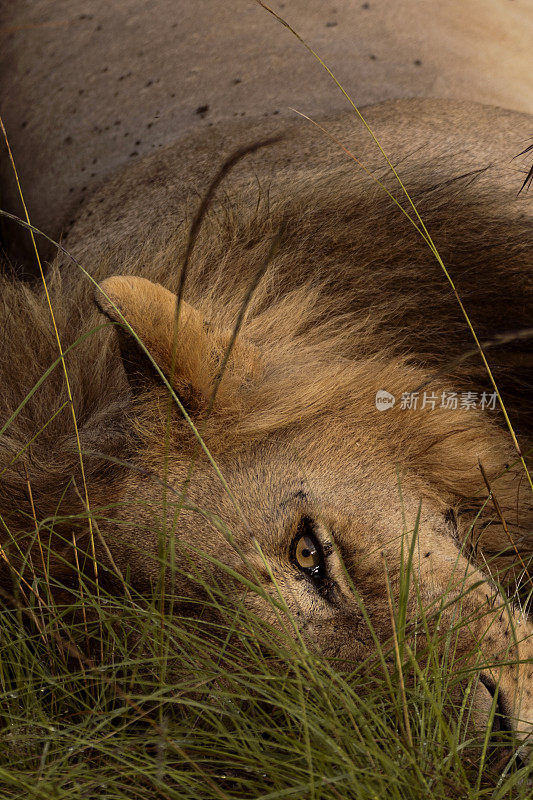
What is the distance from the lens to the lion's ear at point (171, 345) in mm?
1470

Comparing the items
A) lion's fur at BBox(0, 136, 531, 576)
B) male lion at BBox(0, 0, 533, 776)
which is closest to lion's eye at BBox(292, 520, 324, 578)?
male lion at BBox(0, 0, 533, 776)

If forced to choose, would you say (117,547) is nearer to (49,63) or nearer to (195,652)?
(195,652)

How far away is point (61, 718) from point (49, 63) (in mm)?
2410

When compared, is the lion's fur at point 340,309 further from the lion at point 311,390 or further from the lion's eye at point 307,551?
the lion's eye at point 307,551

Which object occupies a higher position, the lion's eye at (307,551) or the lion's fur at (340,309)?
the lion's fur at (340,309)

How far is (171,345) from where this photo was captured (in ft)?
5.01

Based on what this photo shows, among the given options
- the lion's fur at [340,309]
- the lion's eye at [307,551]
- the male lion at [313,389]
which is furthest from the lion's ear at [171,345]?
the lion's eye at [307,551]

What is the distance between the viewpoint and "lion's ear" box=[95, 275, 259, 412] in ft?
4.82

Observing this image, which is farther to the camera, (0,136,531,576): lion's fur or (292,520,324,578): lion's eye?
(0,136,531,576): lion's fur

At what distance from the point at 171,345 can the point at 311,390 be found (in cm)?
37

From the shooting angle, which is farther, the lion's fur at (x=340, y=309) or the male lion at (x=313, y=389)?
the lion's fur at (x=340, y=309)

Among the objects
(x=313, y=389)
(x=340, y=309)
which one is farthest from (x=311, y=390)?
(x=340, y=309)

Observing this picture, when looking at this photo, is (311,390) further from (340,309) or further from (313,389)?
(340,309)

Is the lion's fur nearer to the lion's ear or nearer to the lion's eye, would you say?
the lion's ear
